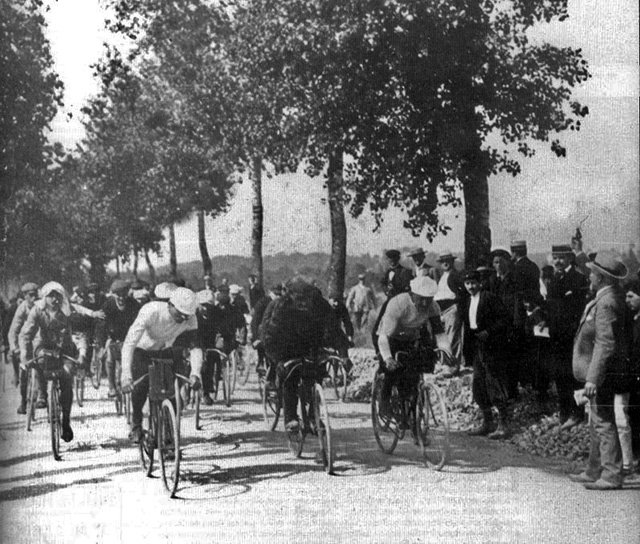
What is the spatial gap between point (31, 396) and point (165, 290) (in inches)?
53.8

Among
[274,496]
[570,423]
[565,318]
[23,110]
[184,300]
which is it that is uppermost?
[23,110]

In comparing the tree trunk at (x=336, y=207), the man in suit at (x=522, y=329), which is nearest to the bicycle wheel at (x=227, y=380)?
the tree trunk at (x=336, y=207)

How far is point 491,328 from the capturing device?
27.3 ft

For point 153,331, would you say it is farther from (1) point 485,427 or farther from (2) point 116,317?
(1) point 485,427

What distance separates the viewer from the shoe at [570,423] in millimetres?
7594

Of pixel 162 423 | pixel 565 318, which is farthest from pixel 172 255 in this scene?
pixel 565 318

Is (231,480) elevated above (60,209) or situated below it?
below

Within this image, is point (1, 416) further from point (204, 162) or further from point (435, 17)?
point (435, 17)

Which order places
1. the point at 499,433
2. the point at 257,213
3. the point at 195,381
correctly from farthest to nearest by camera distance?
the point at 499,433
the point at 257,213
the point at 195,381

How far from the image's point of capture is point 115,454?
719 cm

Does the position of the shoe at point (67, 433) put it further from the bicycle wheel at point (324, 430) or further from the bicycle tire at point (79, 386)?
the bicycle wheel at point (324, 430)

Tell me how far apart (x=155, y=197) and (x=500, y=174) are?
113 inches

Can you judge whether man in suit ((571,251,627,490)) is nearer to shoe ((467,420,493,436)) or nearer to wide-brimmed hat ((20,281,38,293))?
shoe ((467,420,493,436))

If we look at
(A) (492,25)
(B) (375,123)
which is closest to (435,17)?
(A) (492,25)
